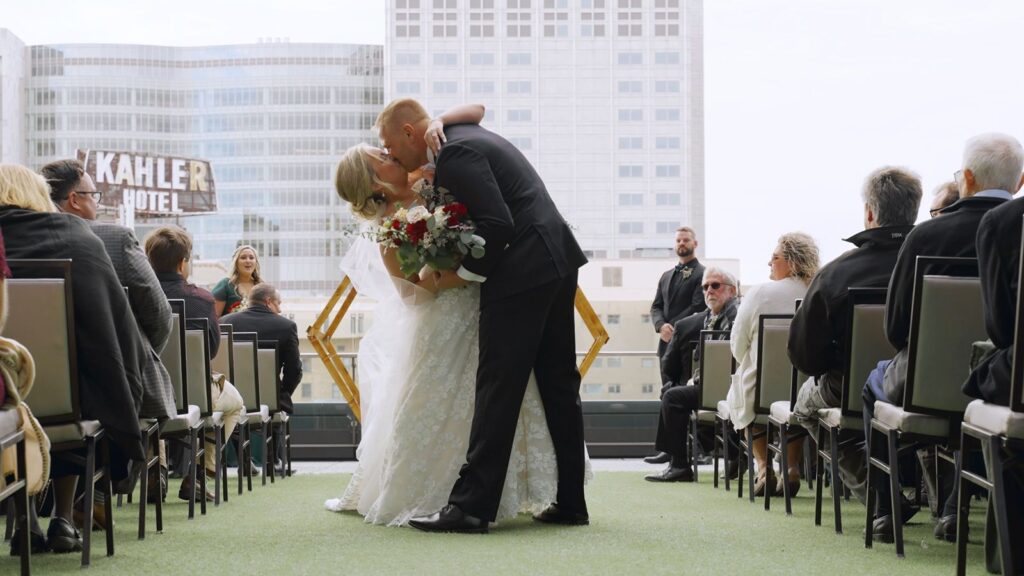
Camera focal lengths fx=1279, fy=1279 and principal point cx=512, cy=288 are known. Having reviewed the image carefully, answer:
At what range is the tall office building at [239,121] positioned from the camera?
397ft

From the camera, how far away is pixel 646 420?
1147cm

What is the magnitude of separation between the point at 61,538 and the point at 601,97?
118722 mm

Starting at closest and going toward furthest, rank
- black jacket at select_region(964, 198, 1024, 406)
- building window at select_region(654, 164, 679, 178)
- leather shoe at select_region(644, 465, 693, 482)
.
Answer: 1. black jacket at select_region(964, 198, 1024, 406)
2. leather shoe at select_region(644, 465, 693, 482)
3. building window at select_region(654, 164, 679, 178)

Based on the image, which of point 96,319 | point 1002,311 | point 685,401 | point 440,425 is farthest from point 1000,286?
point 685,401

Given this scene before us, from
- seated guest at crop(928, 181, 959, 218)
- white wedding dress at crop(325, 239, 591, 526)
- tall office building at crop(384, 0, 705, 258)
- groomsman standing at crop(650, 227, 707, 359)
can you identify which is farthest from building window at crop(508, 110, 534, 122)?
white wedding dress at crop(325, 239, 591, 526)

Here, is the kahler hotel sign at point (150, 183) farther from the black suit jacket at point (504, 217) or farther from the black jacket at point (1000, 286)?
the black jacket at point (1000, 286)

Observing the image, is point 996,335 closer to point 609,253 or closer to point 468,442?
point 468,442

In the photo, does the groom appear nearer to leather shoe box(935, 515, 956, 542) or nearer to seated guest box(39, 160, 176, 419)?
seated guest box(39, 160, 176, 419)

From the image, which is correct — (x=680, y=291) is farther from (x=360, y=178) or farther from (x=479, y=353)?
(x=479, y=353)

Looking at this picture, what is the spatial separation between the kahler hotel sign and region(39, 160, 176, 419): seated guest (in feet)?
230

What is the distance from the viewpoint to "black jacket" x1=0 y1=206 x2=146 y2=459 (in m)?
3.65

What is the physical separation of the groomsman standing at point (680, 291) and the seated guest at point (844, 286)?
4.64 metres

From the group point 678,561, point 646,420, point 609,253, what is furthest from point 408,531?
point 609,253

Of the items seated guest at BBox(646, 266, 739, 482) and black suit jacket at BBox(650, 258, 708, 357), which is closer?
seated guest at BBox(646, 266, 739, 482)
